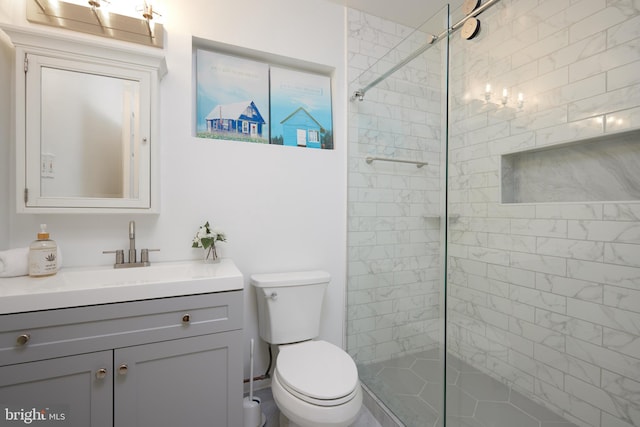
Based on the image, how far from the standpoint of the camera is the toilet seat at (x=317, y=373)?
110 cm

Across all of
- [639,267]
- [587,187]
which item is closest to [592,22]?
[587,187]

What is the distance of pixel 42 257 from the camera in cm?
114

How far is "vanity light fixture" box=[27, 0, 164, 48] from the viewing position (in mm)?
1277

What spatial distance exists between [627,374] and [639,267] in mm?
457

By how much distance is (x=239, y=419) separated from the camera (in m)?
1.18

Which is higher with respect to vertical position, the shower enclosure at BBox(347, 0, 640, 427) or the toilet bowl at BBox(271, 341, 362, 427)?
the shower enclosure at BBox(347, 0, 640, 427)

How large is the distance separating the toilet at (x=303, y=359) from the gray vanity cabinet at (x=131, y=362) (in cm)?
24

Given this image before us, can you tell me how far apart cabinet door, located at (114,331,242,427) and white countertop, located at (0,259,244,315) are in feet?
0.66

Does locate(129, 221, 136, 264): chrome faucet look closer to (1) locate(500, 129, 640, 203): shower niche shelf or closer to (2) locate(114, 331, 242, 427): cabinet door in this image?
(2) locate(114, 331, 242, 427): cabinet door

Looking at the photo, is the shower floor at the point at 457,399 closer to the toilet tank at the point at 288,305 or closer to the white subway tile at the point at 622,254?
the toilet tank at the point at 288,305

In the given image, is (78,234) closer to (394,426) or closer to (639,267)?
(394,426)

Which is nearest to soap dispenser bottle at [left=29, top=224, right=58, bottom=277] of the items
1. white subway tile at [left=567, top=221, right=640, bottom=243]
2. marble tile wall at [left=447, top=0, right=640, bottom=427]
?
marble tile wall at [left=447, top=0, right=640, bottom=427]

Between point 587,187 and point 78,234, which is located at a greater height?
point 587,187

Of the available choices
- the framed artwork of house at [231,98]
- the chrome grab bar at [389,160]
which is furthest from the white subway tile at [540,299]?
the framed artwork of house at [231,98]
